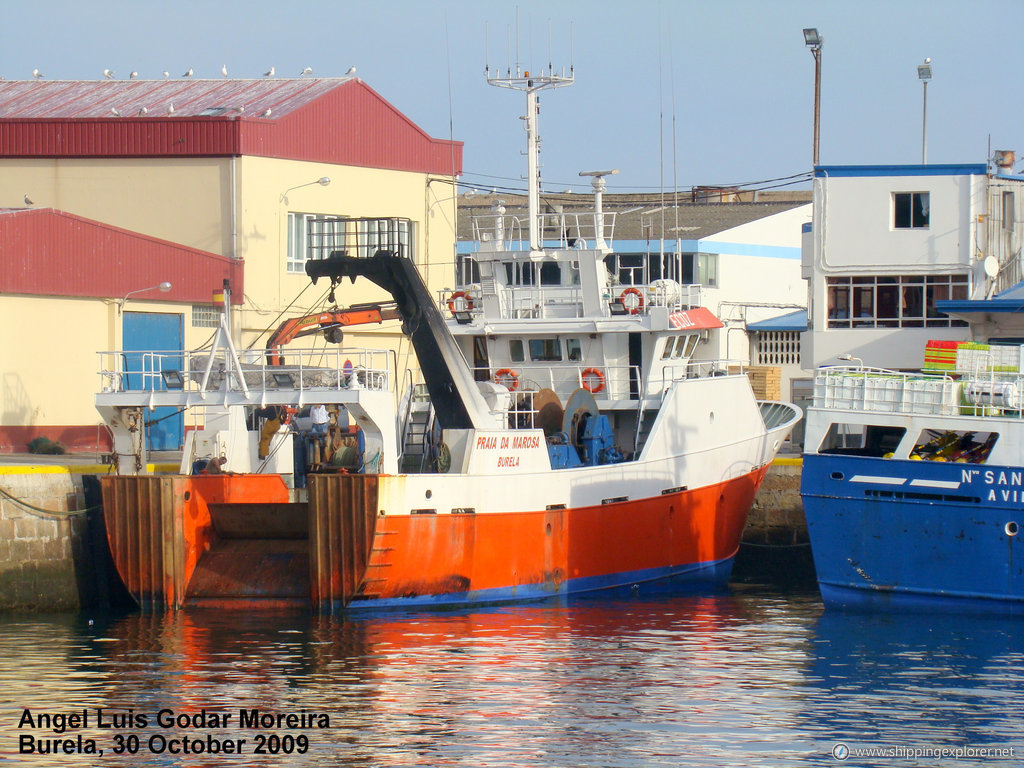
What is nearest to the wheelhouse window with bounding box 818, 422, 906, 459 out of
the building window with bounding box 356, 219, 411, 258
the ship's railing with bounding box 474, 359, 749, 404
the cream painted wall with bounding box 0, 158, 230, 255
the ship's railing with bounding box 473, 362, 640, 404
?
the ship's railing with bounding box 474, 359, 749, 404

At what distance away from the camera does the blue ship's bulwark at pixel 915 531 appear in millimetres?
19516

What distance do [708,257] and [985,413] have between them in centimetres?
3084

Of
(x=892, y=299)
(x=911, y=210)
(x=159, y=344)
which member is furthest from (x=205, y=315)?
(x=911, y=210)

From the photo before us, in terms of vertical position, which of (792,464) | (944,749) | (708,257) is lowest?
(944,749)

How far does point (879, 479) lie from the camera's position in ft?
65.9

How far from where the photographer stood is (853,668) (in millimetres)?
16625

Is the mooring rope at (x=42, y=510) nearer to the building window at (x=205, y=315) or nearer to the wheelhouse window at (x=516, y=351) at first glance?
the wheelhouse window at (x=516, y=351)

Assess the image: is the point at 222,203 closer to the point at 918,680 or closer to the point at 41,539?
the point at 41,539

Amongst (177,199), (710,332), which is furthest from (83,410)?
(710,332)

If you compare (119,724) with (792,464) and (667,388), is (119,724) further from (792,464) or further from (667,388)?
(792,464)

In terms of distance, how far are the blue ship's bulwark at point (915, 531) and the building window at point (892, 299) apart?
42.5 ft

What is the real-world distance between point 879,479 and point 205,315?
19048 millimetres

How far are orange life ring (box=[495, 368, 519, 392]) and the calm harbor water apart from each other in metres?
4.98

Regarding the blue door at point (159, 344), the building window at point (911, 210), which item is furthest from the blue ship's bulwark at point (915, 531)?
the blue door at point (159, 344)
